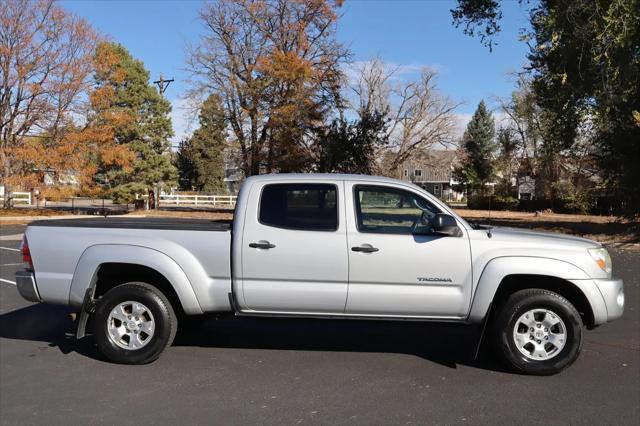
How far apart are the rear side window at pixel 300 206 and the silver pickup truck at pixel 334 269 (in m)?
0.01

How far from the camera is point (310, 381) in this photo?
Result: 506 centimetres

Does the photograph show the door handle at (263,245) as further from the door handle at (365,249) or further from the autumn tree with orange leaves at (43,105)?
the autumn tree with orange leaves at (43,105)

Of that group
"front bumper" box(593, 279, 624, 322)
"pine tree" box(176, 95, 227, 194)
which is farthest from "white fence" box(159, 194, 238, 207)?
"front bumper" box(593, 279, 624, 322)

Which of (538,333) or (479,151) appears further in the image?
(479,151)

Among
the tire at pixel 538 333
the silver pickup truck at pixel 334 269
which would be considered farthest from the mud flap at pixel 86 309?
the tire at pixel 538 333

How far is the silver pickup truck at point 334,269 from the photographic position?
17.1 feet

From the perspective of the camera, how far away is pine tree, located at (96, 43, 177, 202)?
119 feet

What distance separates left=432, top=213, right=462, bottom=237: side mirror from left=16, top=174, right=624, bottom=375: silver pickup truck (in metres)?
0.01

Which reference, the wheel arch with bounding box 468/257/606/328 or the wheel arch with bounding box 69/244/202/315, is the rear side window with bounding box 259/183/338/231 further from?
the wheel arch with bounding box 468/257/606/328

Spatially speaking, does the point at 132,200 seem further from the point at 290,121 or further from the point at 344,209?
the point at 344,209

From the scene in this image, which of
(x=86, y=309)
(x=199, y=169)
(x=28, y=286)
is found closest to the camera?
(x=86, y=309)

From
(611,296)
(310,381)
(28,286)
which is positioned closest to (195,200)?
(28,286)

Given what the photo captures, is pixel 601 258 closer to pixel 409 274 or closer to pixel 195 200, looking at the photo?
pixel 409 274

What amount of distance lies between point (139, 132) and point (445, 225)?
34.8 m
